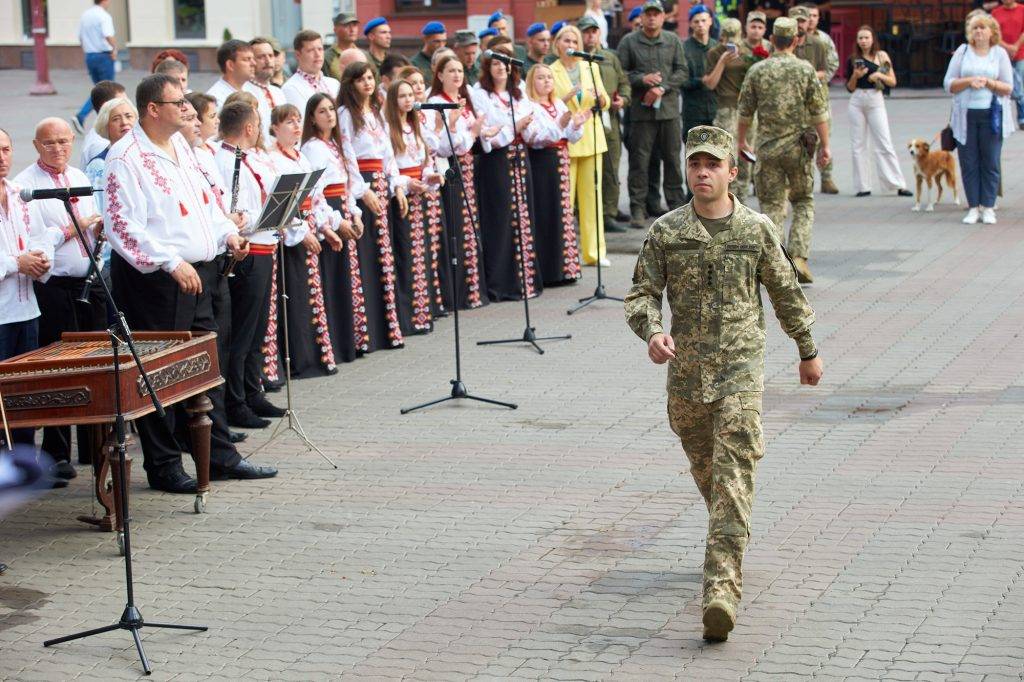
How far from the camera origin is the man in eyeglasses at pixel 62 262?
8.98 m

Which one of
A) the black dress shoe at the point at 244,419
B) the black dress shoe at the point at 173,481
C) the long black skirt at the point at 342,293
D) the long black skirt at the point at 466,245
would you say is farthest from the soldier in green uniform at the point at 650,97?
the black dress shoe at the point at 173,481

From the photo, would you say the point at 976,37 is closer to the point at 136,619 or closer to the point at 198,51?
the point at 136,619

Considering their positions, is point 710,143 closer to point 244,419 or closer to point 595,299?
point 244,419

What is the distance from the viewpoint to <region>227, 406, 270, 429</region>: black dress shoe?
10102 mm

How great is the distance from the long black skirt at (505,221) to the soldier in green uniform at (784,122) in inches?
75.8

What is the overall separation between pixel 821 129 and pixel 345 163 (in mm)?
4318

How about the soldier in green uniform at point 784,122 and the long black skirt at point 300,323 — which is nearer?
the long black skirt at point 300,323

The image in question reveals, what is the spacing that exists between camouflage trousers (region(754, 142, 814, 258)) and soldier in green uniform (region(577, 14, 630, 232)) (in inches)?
108

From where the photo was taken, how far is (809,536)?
301 inches

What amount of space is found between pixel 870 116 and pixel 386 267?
8783 mm

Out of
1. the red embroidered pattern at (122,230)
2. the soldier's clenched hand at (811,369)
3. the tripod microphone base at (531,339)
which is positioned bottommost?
the tripod microphone base at (531,339)

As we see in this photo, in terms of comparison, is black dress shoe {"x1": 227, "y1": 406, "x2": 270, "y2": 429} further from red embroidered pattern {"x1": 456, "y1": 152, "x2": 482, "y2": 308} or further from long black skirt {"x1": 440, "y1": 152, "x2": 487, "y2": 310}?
red embroidered pattern {"x1": 456, "y1": 152, "x2": 482, "y2": 308}

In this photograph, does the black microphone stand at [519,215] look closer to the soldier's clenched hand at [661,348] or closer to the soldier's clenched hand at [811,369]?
Result: the soldier's clenched hand at [811,369]

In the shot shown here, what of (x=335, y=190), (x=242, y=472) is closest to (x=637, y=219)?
(x=335, y=190)
